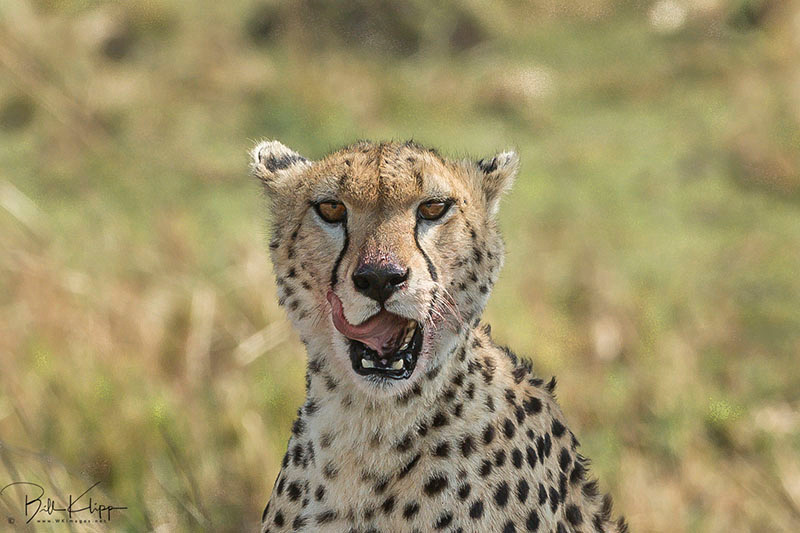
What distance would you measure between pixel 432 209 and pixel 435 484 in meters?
0.58

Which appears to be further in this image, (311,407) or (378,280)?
(311,407)

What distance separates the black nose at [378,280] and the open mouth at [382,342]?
6 centimetres

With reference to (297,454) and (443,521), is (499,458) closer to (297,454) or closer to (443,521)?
(443,521)

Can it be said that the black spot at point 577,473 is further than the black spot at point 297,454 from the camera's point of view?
Yes

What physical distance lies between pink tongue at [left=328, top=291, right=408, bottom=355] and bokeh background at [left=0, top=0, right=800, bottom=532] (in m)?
0.70

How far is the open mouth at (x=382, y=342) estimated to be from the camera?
2170 mm

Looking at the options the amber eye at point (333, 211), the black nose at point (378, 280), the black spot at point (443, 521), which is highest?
the amber eye at point (333, 211)

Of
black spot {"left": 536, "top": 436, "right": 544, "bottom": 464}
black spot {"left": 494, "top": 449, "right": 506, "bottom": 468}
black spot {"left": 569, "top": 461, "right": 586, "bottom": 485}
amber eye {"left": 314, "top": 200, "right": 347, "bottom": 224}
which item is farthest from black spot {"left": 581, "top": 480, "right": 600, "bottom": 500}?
amber eye {"left": 314, "top": 200, "right": 347, "bottom": 224}

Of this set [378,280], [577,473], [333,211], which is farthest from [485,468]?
[333,211]

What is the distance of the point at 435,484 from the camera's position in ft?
7.46

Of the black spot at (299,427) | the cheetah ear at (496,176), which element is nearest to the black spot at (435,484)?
the black spot at (299,427)

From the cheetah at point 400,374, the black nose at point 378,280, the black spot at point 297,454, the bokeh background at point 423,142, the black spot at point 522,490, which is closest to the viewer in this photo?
the black nose at point 378,280

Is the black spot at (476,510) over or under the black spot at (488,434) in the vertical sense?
under

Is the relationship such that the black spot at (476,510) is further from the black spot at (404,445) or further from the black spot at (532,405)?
the black spot at (532,405)
